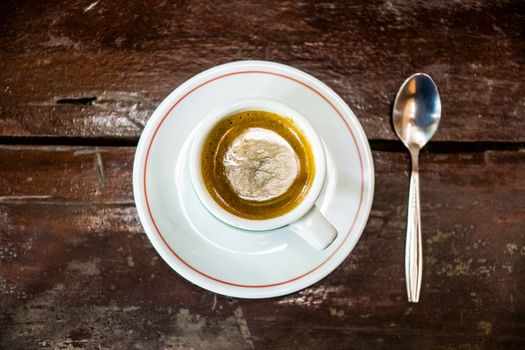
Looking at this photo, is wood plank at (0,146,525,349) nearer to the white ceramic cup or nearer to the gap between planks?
the gap between planks

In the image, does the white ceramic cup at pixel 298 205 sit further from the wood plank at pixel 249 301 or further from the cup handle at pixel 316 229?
the wood plank at pixel 249 301

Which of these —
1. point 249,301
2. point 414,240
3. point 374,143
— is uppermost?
point 374,143

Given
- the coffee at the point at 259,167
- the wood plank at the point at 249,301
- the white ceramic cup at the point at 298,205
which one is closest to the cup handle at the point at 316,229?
the white ceramic cup at the point at 298,205

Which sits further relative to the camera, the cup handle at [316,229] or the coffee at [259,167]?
the coffee at [259,167]

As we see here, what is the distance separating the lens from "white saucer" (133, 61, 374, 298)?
3.49 feet

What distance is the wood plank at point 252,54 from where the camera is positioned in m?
1.18

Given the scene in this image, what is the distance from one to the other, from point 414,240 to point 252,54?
55 centimetres

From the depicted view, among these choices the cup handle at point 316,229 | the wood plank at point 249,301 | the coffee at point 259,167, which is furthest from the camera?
the wood plank at point 249,301

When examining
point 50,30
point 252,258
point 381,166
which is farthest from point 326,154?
point 50,30

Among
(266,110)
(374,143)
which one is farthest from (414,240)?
(266,110)

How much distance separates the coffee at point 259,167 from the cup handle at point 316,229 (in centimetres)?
11

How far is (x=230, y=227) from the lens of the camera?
3.51 feet

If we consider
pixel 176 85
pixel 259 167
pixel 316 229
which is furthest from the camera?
pixel 176 85

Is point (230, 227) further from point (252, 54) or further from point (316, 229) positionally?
point (252, 54)
